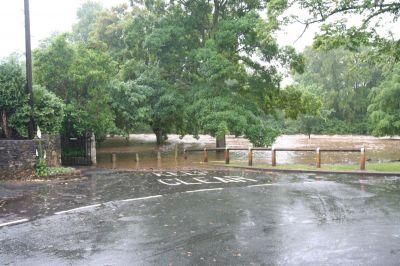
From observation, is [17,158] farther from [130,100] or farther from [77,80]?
[130,100]

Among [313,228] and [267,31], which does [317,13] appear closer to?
[267,31]

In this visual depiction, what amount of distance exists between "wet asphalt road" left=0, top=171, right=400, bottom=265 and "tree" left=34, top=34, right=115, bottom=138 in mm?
8775

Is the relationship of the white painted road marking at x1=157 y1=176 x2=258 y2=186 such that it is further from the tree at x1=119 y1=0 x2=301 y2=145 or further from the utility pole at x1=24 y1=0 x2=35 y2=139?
the tree at x1=119 y1=0 x2=301 y2=145

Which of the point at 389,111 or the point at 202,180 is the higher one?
the point at 389,111

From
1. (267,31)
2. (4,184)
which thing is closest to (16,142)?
(4,184)

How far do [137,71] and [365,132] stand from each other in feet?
167

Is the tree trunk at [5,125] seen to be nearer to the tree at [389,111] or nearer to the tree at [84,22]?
the tree at [389,111]

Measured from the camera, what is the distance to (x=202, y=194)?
483 inches

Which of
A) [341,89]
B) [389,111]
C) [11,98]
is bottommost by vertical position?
[389,111]

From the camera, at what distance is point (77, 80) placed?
23.1 meters

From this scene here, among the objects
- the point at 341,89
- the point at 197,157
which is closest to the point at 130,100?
the point at 197,157

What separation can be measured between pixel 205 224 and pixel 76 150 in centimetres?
1721

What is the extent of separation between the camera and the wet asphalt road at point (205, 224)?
6.52 metres

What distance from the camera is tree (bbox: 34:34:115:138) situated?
74.4ft
